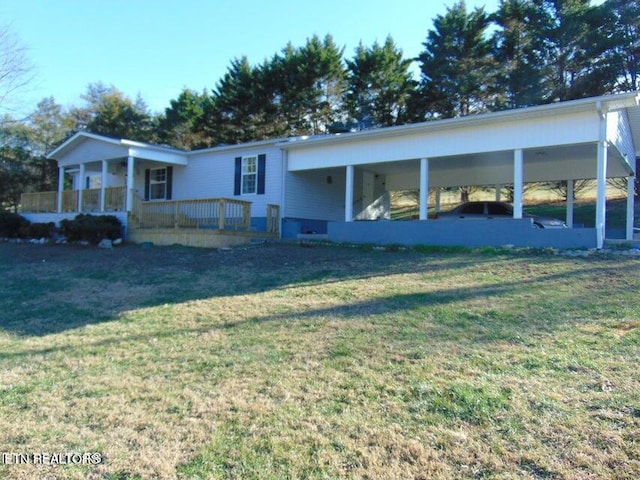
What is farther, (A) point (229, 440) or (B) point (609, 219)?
(B) point (609, 219)

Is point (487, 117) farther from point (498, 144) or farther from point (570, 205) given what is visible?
point (570, 205)

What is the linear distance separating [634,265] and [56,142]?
3628 centimetres

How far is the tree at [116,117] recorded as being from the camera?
118ft

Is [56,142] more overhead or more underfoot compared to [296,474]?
more overhead

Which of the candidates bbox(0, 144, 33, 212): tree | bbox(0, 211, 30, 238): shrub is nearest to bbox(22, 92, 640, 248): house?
bbox(0, 211, 30, 238): shrub

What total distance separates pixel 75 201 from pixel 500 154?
15.9 m

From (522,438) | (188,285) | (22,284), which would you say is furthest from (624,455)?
(22,284)

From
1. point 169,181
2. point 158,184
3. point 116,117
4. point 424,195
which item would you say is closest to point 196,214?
point 169,181

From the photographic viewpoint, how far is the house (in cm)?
1116

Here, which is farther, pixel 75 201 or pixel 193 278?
pixel 75 201

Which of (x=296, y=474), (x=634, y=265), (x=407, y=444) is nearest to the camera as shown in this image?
(x=296, y=474)

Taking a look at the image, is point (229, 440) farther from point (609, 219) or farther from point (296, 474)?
point (609, 219)

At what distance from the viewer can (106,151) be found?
59.3 feet

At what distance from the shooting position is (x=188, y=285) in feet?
29.4
